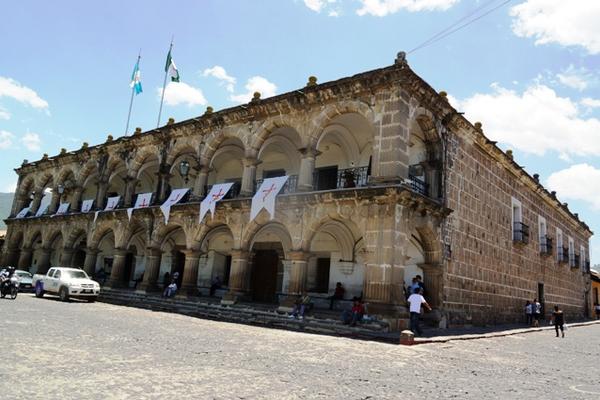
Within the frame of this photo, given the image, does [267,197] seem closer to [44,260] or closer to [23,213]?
A: [44,260]

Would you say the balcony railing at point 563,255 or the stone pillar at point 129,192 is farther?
the balcony railing at point 563,255

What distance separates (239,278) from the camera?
14992 mm

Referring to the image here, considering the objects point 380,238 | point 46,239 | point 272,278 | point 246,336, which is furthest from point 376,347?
point 46,239

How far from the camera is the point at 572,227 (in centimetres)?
2830

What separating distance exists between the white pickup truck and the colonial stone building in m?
2.05

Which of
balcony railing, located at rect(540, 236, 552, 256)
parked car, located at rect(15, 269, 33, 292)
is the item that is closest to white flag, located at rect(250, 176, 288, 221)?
parked car, located at rect(15, 269, 33, 292)

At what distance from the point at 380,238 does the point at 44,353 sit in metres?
8.23

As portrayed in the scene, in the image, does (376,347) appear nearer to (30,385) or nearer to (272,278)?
(30,385)

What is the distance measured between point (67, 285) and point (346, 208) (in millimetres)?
A: 11108

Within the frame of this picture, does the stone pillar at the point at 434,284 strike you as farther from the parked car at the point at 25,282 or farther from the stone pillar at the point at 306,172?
the parked car at the point at 25,282

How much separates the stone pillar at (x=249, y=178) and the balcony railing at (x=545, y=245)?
15.2 metres

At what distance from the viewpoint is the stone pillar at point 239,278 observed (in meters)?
14.9

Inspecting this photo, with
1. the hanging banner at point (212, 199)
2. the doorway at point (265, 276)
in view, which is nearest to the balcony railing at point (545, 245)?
the doorway at point (265, 276)

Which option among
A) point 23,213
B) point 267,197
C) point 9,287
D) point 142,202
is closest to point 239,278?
point 267,197
